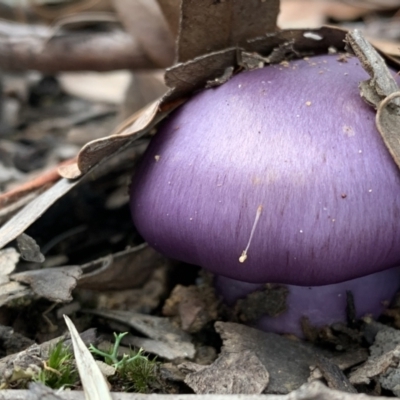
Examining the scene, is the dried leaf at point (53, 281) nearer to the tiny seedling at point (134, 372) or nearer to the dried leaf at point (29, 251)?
the dried leaf at point (29, 251)

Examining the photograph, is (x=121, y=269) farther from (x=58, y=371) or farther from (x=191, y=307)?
(x=58, y=371)

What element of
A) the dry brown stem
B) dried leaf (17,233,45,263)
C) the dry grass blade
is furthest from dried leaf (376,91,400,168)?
the dry brown stem

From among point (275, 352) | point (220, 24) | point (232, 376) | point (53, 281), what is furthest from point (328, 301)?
point (220, 24)

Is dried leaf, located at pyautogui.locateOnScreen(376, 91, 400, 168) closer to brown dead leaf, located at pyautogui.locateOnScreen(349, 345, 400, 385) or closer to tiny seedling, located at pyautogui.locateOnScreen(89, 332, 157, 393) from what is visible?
brown dead leaf, located at pyautogui.locateOnScreen(349, 345, 400, 385)

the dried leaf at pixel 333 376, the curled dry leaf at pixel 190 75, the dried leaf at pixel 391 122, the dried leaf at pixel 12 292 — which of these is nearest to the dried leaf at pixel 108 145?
the curled dry leaf at pixel 190 75

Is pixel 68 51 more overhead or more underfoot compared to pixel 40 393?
more overhead

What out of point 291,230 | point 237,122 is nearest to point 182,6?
point 237,122
